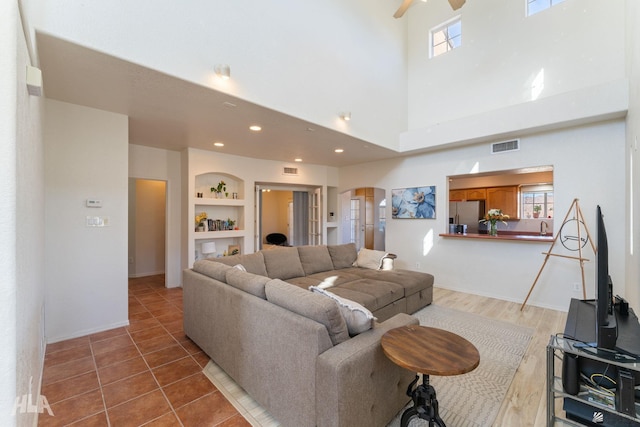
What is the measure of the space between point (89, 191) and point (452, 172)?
18.3 feet

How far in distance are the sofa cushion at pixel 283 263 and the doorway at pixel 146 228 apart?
3.62 m

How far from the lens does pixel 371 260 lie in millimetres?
4496

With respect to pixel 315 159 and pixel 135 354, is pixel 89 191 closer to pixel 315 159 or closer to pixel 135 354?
pixel 135 354

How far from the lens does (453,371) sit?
135 centimetres

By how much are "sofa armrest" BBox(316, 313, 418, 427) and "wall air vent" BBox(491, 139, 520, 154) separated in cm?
412

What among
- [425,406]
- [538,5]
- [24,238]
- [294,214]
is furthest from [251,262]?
[538,5]

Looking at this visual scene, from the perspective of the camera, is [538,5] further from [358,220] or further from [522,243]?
[358,220]

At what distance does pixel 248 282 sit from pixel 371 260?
2.73 metres

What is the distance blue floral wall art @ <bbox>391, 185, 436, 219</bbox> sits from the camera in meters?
5.30

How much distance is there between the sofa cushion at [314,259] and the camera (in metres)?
4.22

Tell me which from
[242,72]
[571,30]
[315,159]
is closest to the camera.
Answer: [242,72]

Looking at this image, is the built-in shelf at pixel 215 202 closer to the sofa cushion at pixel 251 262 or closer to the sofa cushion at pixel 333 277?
the sofa cushion at pixel 251 262

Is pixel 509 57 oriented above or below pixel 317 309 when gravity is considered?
above

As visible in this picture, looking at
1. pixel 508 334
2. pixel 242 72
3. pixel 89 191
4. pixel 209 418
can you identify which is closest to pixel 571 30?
pixel 508 334
